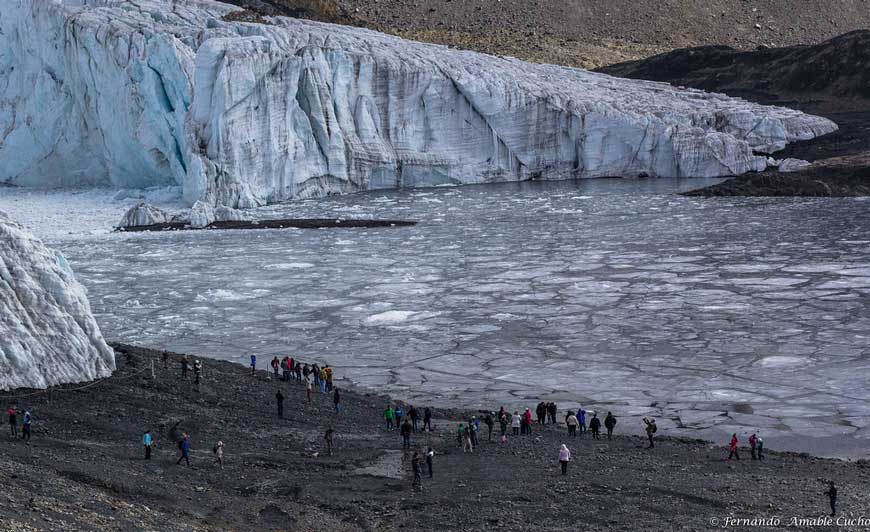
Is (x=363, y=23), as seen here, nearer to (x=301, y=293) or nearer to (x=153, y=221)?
(x=153, y=221)

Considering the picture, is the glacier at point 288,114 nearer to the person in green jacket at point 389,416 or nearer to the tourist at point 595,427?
the person in green jacket at point 389,416

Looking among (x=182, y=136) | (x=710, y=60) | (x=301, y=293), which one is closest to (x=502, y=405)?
(x=301, y=293)

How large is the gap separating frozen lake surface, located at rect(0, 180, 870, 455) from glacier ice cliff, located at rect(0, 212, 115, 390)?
393cm

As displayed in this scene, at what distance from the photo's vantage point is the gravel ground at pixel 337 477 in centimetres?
1302

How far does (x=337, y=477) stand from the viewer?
14.8m

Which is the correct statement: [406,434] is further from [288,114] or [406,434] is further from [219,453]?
[288,114]

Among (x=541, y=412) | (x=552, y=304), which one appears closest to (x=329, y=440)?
(x=541, y=412)

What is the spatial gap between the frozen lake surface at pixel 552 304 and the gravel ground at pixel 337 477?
199 cm

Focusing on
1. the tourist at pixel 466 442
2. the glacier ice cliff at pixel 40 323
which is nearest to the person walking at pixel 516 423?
the tourist at pixel 466 442

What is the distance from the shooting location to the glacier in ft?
140

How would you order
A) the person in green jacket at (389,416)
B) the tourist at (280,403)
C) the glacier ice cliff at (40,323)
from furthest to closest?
the tourist at (280,403), the person in green jacket at (389,416), the glacier ice cliff at (40,323)

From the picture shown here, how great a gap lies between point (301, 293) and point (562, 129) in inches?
995

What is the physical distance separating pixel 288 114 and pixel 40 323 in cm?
2647

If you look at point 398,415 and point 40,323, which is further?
point 40,323
